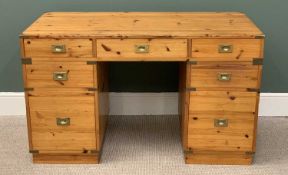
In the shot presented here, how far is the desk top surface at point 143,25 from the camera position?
6.74 feet

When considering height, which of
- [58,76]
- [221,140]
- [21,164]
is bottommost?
[21,164]

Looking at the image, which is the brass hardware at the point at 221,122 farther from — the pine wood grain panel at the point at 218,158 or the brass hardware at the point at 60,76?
the brass hardware at the point at 60,76

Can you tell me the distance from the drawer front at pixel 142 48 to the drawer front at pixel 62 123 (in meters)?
0.27

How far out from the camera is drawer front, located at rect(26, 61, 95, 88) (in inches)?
83.2

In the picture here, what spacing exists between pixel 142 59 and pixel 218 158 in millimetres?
681

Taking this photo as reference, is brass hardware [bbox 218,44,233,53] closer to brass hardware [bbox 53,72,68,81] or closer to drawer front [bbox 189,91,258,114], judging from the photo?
drawer front [bbox 189,91,258,114]

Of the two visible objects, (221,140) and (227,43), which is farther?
(221,140)

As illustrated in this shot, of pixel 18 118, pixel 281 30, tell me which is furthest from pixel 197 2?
pixel 18 118

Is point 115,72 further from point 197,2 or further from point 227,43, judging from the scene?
Result: point 227,43

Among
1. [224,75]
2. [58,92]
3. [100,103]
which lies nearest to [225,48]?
[224,75]

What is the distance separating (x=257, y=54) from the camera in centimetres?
206

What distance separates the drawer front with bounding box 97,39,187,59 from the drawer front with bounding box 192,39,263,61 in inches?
2.9

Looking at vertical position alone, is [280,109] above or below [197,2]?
below

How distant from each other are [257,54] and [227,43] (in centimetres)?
16
